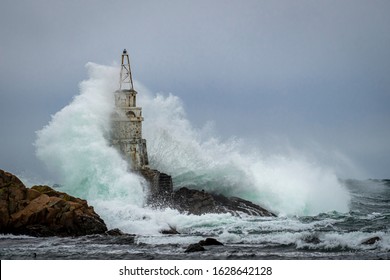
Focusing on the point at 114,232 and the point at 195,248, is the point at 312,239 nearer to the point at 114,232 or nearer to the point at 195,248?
the point at 195,248

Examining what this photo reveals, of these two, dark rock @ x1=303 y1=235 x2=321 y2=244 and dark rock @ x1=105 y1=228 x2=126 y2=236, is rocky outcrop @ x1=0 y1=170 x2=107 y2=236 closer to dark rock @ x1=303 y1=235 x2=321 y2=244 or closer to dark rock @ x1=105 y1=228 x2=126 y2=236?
dark rock @ x1=105 y1=228 x2=126 y2=236

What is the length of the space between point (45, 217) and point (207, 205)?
5952 millimetres

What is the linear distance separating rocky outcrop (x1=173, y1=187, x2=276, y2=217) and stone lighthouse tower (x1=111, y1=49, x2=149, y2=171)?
1.99 m

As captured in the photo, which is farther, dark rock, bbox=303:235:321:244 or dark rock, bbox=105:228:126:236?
dark rock, bbox=105:228:126:236

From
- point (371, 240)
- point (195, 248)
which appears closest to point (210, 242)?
point (195, 248)

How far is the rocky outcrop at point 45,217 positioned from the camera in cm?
1326

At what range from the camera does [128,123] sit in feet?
67.2

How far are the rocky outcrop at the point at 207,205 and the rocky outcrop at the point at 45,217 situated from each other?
458 cm

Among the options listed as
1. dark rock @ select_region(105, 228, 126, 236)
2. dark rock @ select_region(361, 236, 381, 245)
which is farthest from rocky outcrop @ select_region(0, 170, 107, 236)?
dark rock @ select_region(361, 236, 381, 245)

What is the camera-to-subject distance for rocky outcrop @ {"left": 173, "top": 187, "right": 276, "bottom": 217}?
18.0 metres
